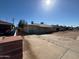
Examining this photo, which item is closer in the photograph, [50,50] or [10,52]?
[10,52]

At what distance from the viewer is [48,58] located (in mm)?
7742

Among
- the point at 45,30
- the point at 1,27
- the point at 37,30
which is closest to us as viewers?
the point at 1,27

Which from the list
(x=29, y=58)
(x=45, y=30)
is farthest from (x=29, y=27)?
(x=29, y=58)

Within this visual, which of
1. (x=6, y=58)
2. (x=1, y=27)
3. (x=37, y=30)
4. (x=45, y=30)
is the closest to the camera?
(x=6, y=58)

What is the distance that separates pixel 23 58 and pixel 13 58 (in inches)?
26.0

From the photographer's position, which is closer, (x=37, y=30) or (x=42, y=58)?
(x=42, y=58)

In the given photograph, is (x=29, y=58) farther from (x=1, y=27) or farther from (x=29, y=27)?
(x=29, y=27)

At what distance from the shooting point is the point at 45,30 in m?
47.8

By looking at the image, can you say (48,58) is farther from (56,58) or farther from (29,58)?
A: (29,58)

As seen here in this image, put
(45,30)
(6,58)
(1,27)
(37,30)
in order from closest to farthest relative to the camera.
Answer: (6,58) → (1,27) → (37,30) → (45,30)

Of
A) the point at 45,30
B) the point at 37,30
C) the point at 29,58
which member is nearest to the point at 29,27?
the point at 37,30

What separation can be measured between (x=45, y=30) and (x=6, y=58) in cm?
4058

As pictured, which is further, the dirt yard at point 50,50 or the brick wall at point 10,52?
the dirt yard at point 50,50

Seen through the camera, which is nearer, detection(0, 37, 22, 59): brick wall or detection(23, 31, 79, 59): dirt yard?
detection(0, 37, 22, 59): brick wall
